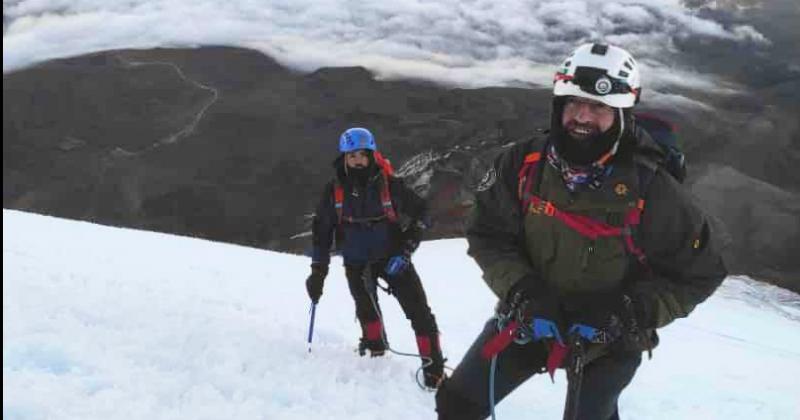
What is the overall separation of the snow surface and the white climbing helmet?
2628mm

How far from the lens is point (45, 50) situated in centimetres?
4634

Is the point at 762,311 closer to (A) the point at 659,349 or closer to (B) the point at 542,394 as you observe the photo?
(A) the point at 659,349

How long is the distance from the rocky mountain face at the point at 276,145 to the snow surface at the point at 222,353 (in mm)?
Answer: 16755

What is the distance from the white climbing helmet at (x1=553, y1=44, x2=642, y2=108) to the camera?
305 centimetres

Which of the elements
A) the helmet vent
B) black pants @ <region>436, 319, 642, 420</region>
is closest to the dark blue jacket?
black pants @ <region>436, 319, 642, 420</region>

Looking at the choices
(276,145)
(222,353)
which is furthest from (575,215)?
(276,145)

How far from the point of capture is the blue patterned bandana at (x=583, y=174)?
10.1ft

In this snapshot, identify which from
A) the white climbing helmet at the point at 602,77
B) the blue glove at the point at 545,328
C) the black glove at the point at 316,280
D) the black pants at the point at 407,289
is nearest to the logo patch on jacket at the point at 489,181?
the white climbing helmet at the point at 602,77

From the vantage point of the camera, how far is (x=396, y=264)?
5582mm

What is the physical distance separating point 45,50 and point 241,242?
89.1ft

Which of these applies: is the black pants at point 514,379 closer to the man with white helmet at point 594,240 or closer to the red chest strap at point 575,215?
the man with white helmet at point 594,240

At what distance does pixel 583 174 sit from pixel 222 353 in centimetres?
313

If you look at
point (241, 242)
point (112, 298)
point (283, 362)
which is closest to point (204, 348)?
point (283, 362)

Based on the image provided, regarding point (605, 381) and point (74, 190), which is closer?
point (605, 381)
